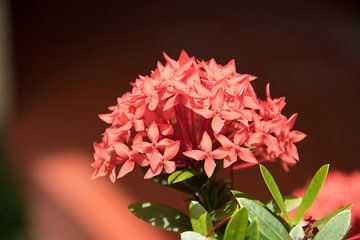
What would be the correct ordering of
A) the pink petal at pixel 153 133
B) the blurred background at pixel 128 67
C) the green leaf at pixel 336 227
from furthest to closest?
the blurred background at pixel 128 67, the pink petal at pixel 153 133, the green leaf at pixel 336 227

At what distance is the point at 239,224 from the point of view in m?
0.63

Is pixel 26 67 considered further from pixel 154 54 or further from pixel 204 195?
pixel 204 195

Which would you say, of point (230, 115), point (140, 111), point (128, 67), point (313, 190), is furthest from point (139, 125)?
point (128, 67)

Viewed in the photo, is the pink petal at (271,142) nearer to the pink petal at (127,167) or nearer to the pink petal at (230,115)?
the pink petal at (230,115)

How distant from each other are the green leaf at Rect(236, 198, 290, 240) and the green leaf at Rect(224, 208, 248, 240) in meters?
0.04

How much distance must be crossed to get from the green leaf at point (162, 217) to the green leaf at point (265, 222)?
6.4 inches

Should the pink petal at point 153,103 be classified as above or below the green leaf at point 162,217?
above

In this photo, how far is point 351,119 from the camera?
1.76 metres

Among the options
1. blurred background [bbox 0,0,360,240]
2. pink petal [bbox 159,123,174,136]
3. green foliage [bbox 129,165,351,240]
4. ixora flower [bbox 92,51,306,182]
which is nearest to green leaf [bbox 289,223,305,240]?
green foliage [bbox 129,165,351,240]

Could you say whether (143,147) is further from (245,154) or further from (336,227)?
(336,227)

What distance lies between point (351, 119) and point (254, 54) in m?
0.38

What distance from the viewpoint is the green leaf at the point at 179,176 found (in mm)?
727

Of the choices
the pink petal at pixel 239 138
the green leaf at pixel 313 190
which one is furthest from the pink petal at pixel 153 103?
the green leaf at pixel 313 190

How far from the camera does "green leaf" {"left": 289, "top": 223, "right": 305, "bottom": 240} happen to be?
2.11 ft
